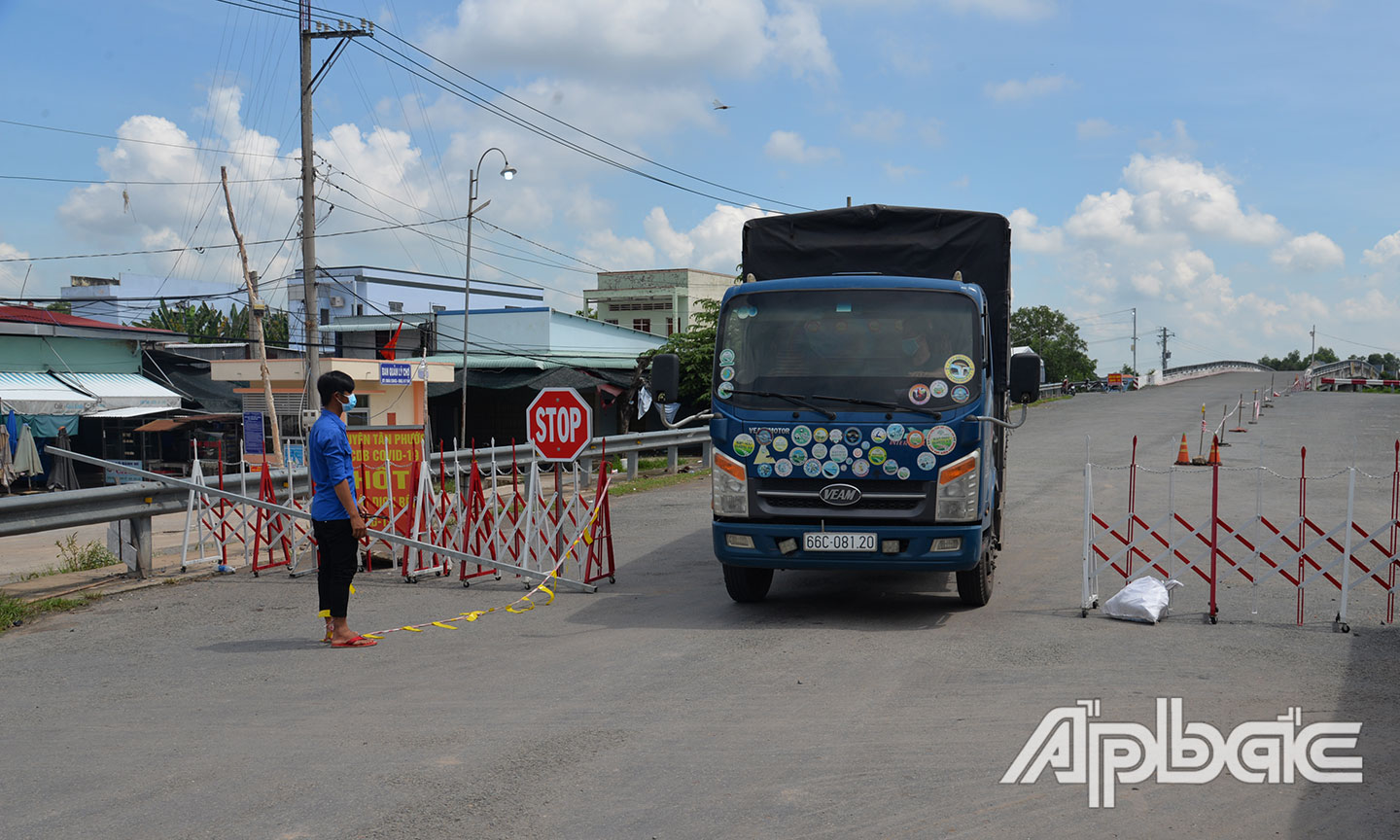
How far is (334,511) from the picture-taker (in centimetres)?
808

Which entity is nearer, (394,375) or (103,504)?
(103,504)

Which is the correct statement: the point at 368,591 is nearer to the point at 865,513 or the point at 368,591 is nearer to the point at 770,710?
the point at 865,513

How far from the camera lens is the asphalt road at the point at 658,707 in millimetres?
4633

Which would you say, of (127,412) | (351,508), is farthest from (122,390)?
(351,508)

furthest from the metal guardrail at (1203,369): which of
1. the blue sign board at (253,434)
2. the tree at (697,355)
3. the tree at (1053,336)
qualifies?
the blue sign board at (253,434)

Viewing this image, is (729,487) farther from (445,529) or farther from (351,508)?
(445,529)

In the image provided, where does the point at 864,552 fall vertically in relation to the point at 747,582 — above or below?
above

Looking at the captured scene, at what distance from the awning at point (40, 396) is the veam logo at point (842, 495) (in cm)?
2803

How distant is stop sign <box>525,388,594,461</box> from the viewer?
35.1 ft

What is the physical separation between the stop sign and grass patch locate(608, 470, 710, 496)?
28.1ft

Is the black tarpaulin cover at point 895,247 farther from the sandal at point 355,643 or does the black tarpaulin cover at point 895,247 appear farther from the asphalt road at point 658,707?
the sandal at point 355,643

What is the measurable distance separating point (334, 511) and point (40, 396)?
27.1m

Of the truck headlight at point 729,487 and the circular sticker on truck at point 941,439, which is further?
the truck headlight at point 729,487

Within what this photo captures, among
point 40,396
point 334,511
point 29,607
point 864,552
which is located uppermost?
point 40,396
